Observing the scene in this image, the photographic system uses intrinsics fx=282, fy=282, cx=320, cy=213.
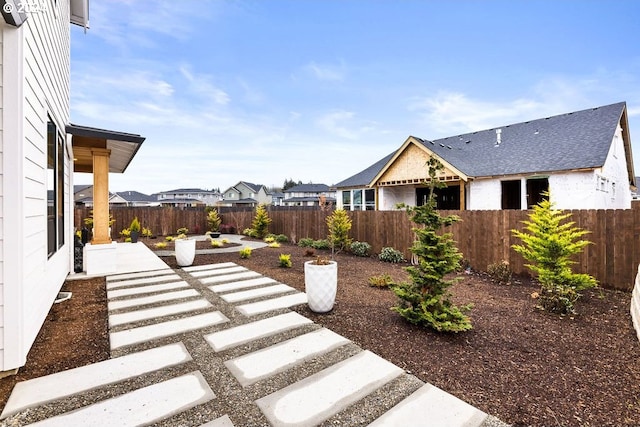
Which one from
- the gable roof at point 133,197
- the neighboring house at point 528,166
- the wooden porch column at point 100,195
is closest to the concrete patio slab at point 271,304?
the wooden porch column at point 100,195

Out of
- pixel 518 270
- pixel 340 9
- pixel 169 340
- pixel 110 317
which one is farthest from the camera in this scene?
pixel 340 9

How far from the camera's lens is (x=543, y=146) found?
40.5ft

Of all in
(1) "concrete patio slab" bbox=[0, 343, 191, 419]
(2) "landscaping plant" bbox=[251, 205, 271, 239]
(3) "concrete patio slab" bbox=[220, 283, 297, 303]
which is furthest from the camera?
(2) "landscaping plant" bbox=[251, 205, 271, 239]

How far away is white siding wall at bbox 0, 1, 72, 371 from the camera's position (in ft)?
7.84

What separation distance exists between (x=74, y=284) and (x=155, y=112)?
38.0 feet

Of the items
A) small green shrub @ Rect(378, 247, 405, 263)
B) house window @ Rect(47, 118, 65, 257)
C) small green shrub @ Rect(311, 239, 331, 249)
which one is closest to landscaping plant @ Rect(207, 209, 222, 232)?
small green shrub @ Rect(311, 239, 331, 249)

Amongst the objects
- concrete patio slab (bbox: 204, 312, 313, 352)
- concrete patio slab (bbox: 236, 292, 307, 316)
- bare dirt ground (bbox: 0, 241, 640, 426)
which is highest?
concrete patio slab (bbox: 236, 292, 307, 316)

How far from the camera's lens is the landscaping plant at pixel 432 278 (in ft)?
11.0

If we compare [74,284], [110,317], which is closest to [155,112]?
[74,284]

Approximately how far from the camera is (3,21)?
232cm

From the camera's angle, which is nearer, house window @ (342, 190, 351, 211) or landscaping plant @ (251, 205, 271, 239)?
landscaping plant @ (251, 205, 271, 239)

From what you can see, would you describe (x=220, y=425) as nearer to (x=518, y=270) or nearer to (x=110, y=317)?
(x=110, y=317)

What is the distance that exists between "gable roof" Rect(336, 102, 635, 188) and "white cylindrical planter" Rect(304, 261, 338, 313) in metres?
10.6

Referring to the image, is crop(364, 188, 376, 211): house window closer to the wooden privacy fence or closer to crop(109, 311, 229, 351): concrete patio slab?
the wooden privacy fence
